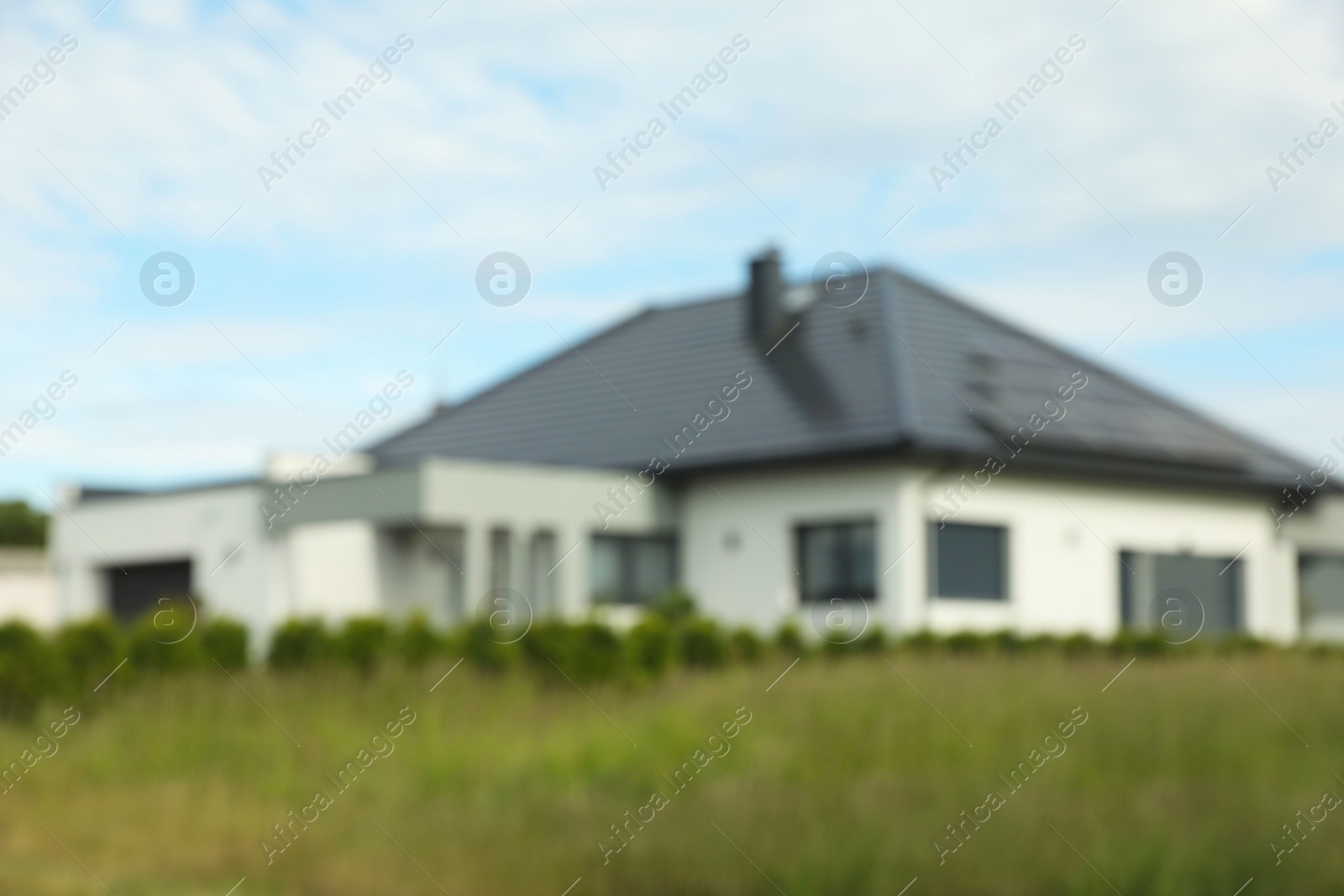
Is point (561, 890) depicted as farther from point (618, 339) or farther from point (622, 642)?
point (618, 339)

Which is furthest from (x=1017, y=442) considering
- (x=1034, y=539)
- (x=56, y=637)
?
(x=56, y=637)

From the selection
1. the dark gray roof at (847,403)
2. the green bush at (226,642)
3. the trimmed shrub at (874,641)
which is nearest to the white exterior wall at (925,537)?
the dark gray roof at (847,403)

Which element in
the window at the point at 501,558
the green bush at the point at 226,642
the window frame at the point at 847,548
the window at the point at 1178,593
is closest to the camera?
the green bush at the point at 226,642

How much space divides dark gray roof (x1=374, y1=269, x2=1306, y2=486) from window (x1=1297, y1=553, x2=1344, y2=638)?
7.22 ft

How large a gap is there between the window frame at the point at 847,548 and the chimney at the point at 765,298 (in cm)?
496

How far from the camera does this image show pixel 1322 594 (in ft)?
99.3

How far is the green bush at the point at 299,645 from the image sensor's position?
1825 centimetres

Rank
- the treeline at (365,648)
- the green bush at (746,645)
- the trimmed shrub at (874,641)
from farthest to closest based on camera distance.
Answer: the trimmed shrub at (874,641) < the green bush at (746,645) < the treeline at (365,648)

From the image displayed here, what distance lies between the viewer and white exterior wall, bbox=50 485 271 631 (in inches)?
966

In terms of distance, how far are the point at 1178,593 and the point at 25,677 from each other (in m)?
17.4

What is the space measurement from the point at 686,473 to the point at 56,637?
1030cm

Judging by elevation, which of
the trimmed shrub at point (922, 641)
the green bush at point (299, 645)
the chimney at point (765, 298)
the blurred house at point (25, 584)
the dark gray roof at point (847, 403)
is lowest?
the blurred house at point (25, 584)

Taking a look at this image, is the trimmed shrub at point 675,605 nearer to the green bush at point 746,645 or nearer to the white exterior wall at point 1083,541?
the white exterior wall at point 1083,541

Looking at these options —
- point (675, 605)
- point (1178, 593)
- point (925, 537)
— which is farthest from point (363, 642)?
point (1178, 593)
